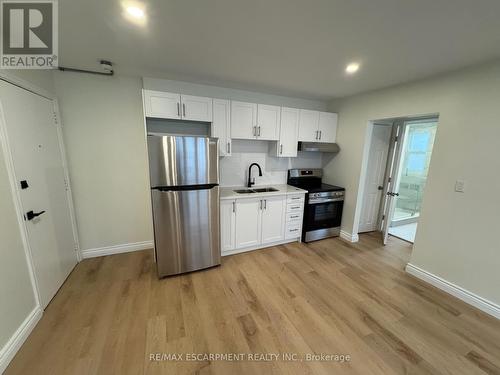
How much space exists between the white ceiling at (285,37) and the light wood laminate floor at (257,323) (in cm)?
253

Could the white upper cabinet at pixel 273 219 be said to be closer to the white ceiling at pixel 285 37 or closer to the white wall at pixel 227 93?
the white wall at pixel 227 93

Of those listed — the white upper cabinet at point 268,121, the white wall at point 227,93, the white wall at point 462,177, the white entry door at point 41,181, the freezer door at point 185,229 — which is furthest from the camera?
the white upper cabinet at point 268,121

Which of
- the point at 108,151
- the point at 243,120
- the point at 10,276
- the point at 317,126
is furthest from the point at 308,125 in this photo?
the point at 10,276

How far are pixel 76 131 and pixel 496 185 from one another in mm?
4762

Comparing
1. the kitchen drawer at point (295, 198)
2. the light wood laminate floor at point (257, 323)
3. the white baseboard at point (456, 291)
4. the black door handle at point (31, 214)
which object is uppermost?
the black door handle at point (31, 214)

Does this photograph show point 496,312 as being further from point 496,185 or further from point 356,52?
point 356,52

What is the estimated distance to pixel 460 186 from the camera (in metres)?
2.23

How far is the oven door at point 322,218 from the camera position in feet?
11.3

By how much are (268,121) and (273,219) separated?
1565 millimetres

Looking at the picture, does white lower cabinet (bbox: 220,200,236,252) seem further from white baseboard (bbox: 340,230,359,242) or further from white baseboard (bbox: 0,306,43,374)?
white baseboard (bbox: 340,230,359,242)

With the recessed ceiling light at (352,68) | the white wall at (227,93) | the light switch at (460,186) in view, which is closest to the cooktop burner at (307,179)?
the white wall at (227,93)

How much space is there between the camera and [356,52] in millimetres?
1906

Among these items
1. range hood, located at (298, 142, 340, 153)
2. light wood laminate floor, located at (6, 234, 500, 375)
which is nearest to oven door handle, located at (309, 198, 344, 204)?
range hood, located at (298, 142, 340, 153)

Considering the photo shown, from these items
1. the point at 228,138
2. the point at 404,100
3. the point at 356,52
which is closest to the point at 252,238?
the point at 228,138
